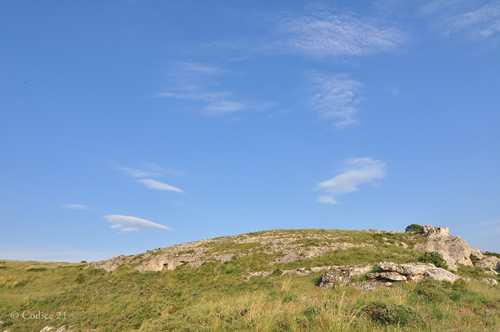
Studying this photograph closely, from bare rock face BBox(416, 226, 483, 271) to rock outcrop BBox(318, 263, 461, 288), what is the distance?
2300 cm

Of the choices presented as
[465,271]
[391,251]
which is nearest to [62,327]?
[391,251]

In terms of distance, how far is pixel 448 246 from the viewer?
1743 inches

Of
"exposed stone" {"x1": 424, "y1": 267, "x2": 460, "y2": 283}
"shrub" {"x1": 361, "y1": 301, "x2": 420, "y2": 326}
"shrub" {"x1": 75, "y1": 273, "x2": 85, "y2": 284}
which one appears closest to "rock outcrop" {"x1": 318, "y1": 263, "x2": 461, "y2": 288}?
"exposed stone" {"x1": 424, "y1": 267, "x2": 460, "y2": 283}

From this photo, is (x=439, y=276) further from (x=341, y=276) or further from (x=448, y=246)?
(x=448, y=246)

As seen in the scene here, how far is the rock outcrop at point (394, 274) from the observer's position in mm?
20141

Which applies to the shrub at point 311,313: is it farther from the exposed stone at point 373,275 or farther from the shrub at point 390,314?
the exposed stone at point 373,275

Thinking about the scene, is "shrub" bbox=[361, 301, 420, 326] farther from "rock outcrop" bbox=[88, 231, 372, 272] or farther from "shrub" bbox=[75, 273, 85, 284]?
"shrub" bbox=[75, 273, 85, 284]

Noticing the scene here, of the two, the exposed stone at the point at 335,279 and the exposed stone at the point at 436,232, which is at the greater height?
the exposed stone at the point at 436,232

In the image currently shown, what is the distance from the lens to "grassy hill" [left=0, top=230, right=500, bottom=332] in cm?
954

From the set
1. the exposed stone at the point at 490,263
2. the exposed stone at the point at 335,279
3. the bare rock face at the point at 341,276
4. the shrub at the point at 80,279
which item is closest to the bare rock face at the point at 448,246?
the exposed stone at the point at 490,263

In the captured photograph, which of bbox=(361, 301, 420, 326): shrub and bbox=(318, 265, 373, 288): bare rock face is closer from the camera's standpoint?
bbox=(361, 301, 420, 326): shrub

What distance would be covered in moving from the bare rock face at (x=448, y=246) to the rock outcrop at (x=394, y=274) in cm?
2300

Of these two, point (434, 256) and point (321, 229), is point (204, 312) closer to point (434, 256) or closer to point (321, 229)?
point (434, 256)

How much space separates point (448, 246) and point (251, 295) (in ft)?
131
